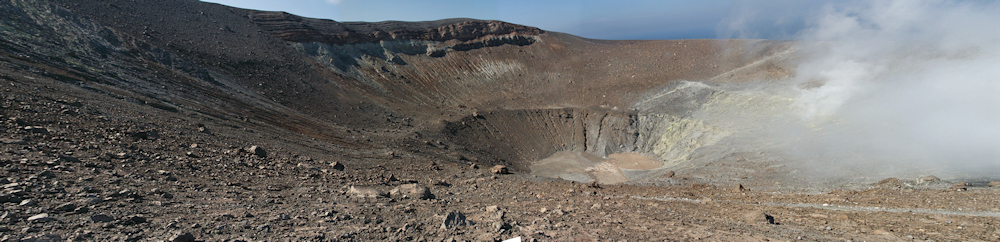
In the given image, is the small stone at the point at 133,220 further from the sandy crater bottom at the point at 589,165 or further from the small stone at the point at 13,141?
the sandy crater bottom at the point at 589,165

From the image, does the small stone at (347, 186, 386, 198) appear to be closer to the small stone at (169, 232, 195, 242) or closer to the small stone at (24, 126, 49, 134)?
the small stone at (169, 232, 195, 242)

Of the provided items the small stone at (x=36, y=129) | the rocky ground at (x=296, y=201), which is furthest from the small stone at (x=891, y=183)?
the small stone at (x=36, y=129)

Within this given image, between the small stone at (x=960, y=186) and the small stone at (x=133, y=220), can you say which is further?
the small stone at (x=960, y=186)

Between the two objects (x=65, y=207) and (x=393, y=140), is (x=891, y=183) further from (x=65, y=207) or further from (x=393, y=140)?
(x=393, y=140)

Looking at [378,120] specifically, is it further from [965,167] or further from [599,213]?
[965,167]

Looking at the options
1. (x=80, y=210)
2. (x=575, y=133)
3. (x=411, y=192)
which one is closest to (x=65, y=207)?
A: (x=80, y=210)

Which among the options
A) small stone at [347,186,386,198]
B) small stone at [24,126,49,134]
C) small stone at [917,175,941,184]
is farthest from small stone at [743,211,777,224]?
small stone at [24,126,49,134]
